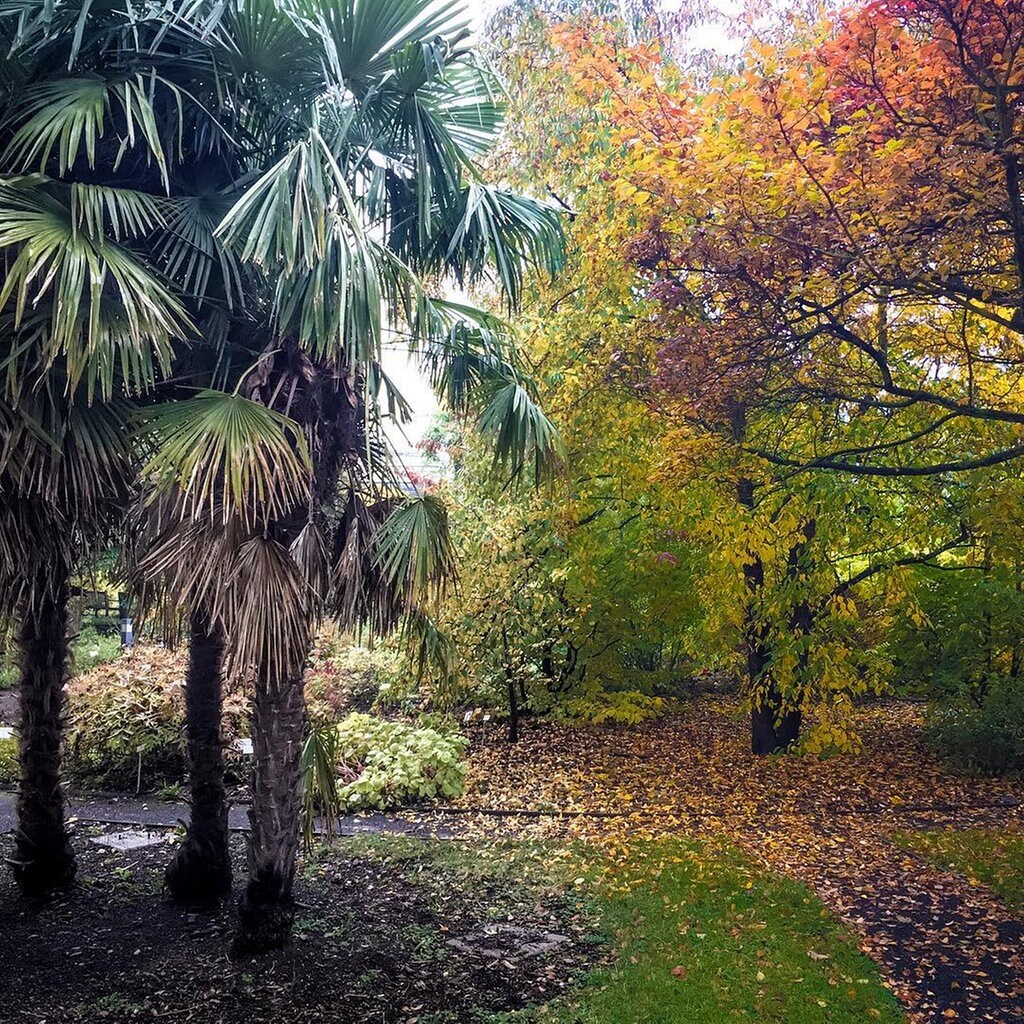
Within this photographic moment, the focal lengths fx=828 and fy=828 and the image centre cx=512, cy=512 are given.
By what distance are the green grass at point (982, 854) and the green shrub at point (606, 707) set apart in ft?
11.1

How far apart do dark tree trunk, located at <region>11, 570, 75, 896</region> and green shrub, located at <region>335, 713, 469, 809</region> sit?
99.3 inches

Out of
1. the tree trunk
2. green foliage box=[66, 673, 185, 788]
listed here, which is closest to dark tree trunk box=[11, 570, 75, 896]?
the tree trunk

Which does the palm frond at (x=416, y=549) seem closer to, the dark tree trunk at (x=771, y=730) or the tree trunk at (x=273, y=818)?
the tree trunk at (x=273, y=818)

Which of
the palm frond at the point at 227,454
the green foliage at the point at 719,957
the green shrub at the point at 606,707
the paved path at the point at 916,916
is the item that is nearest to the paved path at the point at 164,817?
the green foliage at the point at 719,957

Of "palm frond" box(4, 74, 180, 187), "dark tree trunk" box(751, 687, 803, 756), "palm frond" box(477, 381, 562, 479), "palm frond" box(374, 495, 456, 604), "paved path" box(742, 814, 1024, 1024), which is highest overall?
"palm frond" box(4, 74, 180, 187)

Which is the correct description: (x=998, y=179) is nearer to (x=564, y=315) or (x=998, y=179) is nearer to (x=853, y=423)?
(x=853, y=423)

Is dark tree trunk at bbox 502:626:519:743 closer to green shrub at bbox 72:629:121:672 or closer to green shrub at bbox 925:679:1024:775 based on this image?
green shrub at bbox 925:679:1024:775

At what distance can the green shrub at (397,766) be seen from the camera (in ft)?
27.0

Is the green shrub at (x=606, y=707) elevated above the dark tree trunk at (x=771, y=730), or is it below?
above

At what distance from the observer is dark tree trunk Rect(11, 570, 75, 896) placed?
5.81m

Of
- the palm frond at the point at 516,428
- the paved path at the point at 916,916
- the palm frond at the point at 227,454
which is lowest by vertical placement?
the paved path at the point at 916,916

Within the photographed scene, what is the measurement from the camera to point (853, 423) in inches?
304

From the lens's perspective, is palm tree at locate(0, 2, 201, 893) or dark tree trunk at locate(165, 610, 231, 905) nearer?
palm tree at locate(0, 2, 201, 893)

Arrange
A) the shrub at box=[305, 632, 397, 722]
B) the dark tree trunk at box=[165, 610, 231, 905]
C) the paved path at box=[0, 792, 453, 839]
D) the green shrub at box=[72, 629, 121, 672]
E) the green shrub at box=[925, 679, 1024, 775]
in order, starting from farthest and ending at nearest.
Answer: the green shrub at box=[72, 629, 121, 672]
the shrub at box=[305, 632, 397, 722]
the green shrub at box=[925, 679, 1024, 775]
the paved path at box=[0, 792, 453, 839]
the dark tree trunk at box=[165, 610, 231, 905]
